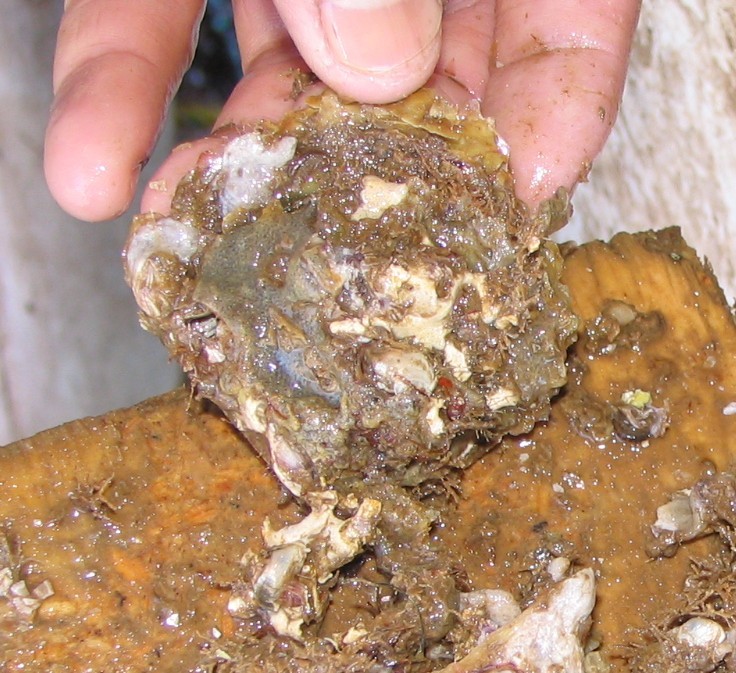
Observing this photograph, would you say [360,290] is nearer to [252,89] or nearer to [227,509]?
[227,509]

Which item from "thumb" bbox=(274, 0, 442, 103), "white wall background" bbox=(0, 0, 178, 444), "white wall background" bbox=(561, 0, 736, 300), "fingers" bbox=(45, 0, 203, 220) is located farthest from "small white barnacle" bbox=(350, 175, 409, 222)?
"white wall background" bbox=(0, 0, 178, 444)

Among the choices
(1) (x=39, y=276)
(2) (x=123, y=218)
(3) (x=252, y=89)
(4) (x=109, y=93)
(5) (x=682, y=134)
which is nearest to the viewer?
(4) (x=109, y=93)

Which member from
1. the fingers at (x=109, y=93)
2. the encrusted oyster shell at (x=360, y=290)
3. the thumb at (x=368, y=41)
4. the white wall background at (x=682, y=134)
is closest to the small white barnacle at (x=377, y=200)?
the encrusted oyster shell at (x=360, y=290)

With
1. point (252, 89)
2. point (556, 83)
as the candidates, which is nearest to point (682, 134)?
point (556, 83)

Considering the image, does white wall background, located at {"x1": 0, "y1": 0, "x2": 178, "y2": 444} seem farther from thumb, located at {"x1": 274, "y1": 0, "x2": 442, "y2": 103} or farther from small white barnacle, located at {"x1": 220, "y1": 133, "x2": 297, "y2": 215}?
thumb, located at {"x1": 274, "y1": 0, "x2": 442, "y2": 103}

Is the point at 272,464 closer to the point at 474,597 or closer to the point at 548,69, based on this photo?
the point at 474,597

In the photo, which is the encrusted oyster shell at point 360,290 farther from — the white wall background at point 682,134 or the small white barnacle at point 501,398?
A: the white wall background at point 682,134

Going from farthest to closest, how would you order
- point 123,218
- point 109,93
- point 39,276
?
point 123,218 → point 39,276 → point 109,93

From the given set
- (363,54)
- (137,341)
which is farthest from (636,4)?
(137,341)

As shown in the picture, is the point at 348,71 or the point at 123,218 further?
the point at 123,218
